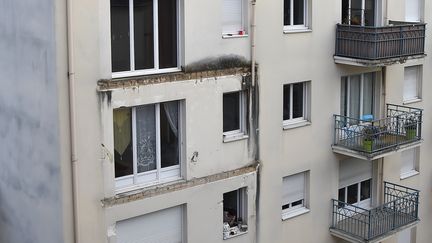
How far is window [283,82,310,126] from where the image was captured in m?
22.6

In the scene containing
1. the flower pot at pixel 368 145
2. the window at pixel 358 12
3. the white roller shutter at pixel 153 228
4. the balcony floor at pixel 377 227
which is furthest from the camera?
the window at pixel 358 12

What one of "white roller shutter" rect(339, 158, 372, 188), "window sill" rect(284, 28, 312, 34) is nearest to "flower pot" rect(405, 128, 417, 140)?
"white roller shutter" rect(339, 158, 372, 188)

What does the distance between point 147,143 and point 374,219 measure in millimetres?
9151

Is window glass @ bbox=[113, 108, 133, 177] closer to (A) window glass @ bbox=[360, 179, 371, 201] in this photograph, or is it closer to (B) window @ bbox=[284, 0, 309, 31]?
(B) window @ bbox=[284, 0, 309, 31]

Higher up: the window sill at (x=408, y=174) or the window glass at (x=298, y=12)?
the window glass at (x=298, y=12)

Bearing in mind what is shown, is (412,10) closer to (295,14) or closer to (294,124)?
(295,14)

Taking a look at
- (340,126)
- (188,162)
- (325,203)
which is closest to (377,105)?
(340,126)

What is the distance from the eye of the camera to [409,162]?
2808 centimetres

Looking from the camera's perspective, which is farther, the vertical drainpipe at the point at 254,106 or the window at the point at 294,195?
the window at the point at 294,195

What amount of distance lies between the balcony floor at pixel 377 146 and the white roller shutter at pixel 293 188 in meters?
1.57

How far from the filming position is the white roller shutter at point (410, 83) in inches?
1070

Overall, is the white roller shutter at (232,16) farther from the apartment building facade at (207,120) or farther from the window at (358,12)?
the window at (358,12)

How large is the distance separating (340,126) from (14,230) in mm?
10614

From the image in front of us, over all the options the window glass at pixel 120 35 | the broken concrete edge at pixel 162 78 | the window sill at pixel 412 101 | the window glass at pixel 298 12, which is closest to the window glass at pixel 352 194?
the window sill at pixel 412 101
